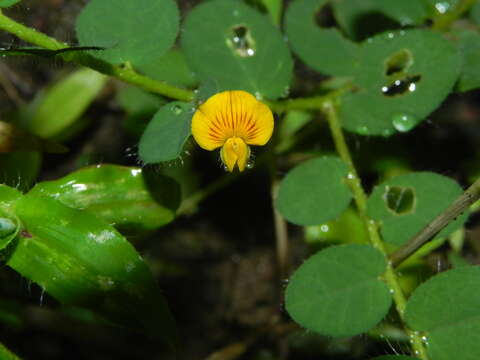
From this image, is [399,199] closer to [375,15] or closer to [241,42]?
[241,42]

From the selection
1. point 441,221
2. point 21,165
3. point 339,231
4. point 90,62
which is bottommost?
point 339,231

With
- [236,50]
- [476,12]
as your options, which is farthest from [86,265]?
[476,12]

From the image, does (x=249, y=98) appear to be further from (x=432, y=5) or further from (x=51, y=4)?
(x=51, y=4)

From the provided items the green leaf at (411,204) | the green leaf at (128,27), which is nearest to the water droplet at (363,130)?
the green leaf at (411,204)

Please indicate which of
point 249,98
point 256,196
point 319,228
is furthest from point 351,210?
point 249,98

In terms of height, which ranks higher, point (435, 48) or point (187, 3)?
point (435, 48)

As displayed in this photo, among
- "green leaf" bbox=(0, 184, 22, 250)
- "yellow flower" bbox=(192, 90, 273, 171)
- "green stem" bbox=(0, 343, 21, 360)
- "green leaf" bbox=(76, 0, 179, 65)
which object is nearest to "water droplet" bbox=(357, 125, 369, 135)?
"yellow flower" bbox=(192, 90, 273, 171)

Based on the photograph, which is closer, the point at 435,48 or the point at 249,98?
the point at 249,98
